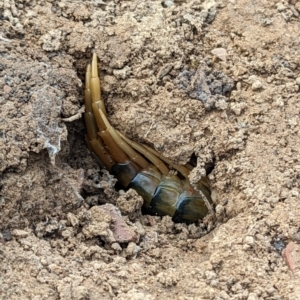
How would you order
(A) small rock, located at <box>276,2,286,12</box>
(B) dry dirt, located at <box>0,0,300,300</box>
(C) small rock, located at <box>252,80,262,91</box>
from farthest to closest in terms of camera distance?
(A) small rock, located at <box>276,2,286,12</box> → (C) small rock, located at <box>252,80,262,91</box> → (B) dry dirt, located at <box>0,0,300,300</box>

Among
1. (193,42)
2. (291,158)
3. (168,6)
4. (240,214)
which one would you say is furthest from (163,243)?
(168,6)

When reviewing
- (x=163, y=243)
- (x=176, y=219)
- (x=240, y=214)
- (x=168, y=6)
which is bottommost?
(x=176, y=219)

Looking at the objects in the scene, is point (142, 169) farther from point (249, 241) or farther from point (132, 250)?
point (249, 241)

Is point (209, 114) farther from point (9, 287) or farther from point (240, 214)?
point (9, 287)

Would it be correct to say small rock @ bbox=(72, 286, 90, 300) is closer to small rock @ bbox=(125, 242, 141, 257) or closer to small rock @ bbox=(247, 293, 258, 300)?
small rock @ bbox=(125, 242, 141, 257)

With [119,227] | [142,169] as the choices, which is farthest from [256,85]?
[119,227]

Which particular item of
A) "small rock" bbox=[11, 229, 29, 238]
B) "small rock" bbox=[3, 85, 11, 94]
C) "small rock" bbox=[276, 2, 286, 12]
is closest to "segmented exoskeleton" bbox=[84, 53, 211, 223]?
"small rock" bbox=[3, 85, 11, 94]

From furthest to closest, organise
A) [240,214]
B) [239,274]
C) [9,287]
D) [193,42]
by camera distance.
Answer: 1. [193,42]
2. [240,214]
3. [239,274]
4. [9,287]
